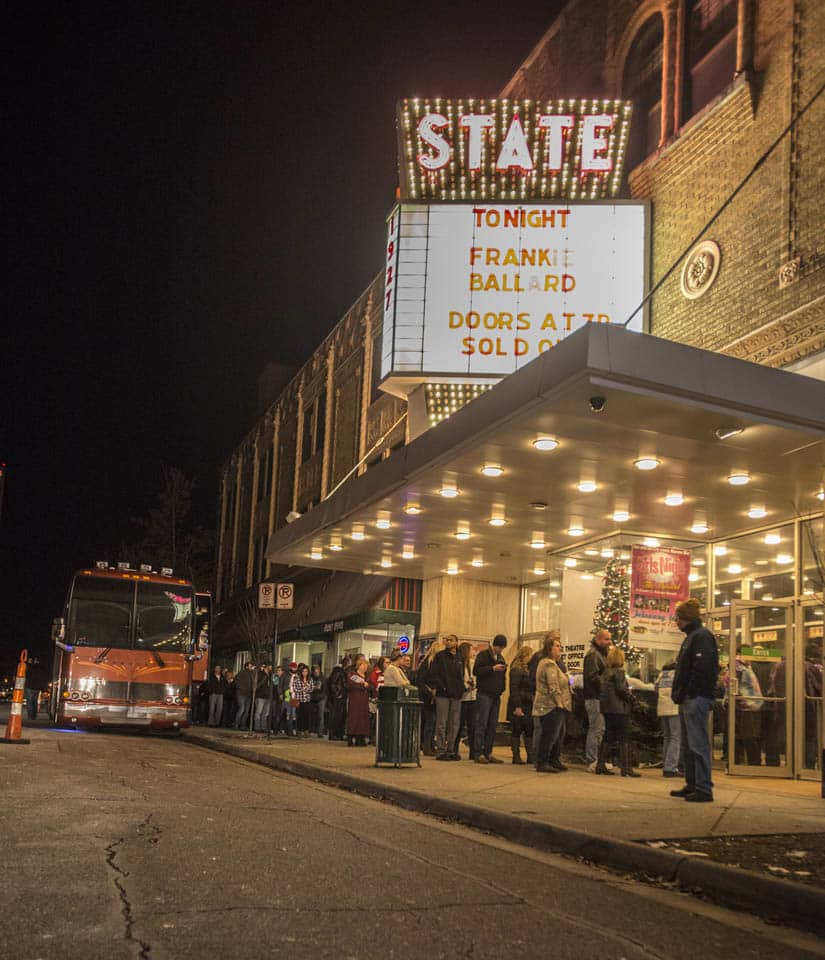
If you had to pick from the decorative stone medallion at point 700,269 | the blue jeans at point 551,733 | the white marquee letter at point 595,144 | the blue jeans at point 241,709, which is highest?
the white marquee letter at point 595,144

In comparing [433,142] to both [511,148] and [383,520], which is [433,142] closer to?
[511,148]

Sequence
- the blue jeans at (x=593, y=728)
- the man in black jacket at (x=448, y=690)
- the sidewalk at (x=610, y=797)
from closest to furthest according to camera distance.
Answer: the sidewalk at (x=610, y=797) → the blue jeans at (x=593, y=728) → the man in black jacket at (x=448, y=690)

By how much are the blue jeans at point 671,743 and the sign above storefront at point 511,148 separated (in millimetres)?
9924

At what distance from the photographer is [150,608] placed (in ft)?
71.9

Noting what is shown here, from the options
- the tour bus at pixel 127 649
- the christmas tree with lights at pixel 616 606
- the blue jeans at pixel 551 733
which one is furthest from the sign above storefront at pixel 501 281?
the blue jeans at pixel 551 733

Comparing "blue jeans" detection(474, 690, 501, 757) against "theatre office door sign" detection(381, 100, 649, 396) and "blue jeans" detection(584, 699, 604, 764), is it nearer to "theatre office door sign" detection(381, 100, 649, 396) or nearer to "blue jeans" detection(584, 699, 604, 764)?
"blue jeans" detection(584, 699, 604, 764)

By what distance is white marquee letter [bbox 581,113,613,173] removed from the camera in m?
19.4

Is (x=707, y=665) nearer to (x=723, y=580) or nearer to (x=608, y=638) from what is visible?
(x=608, y=638)

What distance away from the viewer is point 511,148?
20.3m

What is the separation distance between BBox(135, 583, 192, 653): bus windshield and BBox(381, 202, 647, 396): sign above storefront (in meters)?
6.72

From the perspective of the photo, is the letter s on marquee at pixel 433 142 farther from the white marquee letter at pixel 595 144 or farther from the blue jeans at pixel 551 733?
the blue jeans at pixel 551 733

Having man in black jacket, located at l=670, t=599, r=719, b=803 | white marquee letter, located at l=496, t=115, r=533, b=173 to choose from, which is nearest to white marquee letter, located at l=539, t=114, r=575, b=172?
white marquee letter, located at l=496, t=115, r=533, b=173

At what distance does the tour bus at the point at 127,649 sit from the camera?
68.1ft

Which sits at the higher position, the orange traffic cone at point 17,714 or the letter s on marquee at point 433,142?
the letter s on marquee at point 433,142
